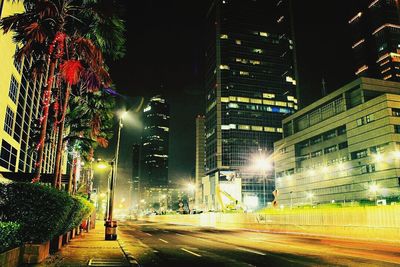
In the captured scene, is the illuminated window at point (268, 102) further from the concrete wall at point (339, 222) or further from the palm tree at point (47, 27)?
the palm tree at point (47, 27)

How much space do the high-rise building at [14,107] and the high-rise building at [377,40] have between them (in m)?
155

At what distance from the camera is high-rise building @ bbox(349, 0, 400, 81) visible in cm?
15212

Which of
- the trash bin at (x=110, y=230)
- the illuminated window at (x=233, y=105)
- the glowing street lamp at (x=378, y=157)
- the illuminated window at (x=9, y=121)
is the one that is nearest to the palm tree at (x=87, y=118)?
the trash bin at (x=110, y=230)

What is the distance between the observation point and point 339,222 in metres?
24.0

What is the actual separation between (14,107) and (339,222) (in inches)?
1388

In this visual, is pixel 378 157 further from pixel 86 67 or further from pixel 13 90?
pixel 86 67

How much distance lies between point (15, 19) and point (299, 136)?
107935 mm

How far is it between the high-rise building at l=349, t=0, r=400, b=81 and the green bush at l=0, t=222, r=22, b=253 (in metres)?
171

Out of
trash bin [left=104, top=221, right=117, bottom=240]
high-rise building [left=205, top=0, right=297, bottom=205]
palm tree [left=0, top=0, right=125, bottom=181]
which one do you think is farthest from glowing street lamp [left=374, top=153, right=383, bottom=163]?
high-rise building [left=205, top=0, right=297, bottom=205]

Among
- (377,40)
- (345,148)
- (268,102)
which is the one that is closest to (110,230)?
(345,148)

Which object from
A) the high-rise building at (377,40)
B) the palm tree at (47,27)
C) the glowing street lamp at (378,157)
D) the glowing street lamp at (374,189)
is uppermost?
the high-rise building at (377,40)

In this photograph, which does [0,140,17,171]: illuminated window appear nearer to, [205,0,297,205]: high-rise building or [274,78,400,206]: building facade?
[274,78,400,206]: building facade

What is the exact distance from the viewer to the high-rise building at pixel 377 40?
152 metres

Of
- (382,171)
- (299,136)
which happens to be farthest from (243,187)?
(382,171)
